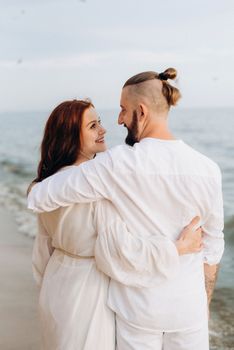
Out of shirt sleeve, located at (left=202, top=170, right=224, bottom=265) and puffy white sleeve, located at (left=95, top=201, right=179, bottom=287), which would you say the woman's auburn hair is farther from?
shirt sleeve, located at (left=202, top=170, right=224, bottom=265)

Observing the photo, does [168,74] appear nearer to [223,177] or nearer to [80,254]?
[80,254]

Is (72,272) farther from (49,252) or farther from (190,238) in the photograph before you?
(190,238)

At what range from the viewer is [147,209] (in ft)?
6.90

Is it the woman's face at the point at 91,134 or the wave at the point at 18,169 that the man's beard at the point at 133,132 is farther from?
the wave at the point at 18,169

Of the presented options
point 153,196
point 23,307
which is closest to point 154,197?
point 153,196

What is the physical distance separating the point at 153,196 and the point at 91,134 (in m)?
0.52

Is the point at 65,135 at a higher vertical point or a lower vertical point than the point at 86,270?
higher

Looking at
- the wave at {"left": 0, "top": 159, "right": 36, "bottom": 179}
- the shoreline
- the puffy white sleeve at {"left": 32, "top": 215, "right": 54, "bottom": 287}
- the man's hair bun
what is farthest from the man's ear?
the wave at {"left": 0, "top": 159, "right": 36, "bottom": 179}

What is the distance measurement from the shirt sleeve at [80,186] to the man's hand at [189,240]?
318 millimetres

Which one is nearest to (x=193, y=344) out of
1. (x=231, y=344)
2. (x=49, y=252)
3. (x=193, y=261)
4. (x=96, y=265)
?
(x=193, y=261)

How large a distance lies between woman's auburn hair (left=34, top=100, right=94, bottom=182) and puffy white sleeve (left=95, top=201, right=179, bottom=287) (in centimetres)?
38

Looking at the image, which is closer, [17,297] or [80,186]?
[80,186]

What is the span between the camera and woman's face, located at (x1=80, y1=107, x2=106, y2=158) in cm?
246

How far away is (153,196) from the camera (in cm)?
209
